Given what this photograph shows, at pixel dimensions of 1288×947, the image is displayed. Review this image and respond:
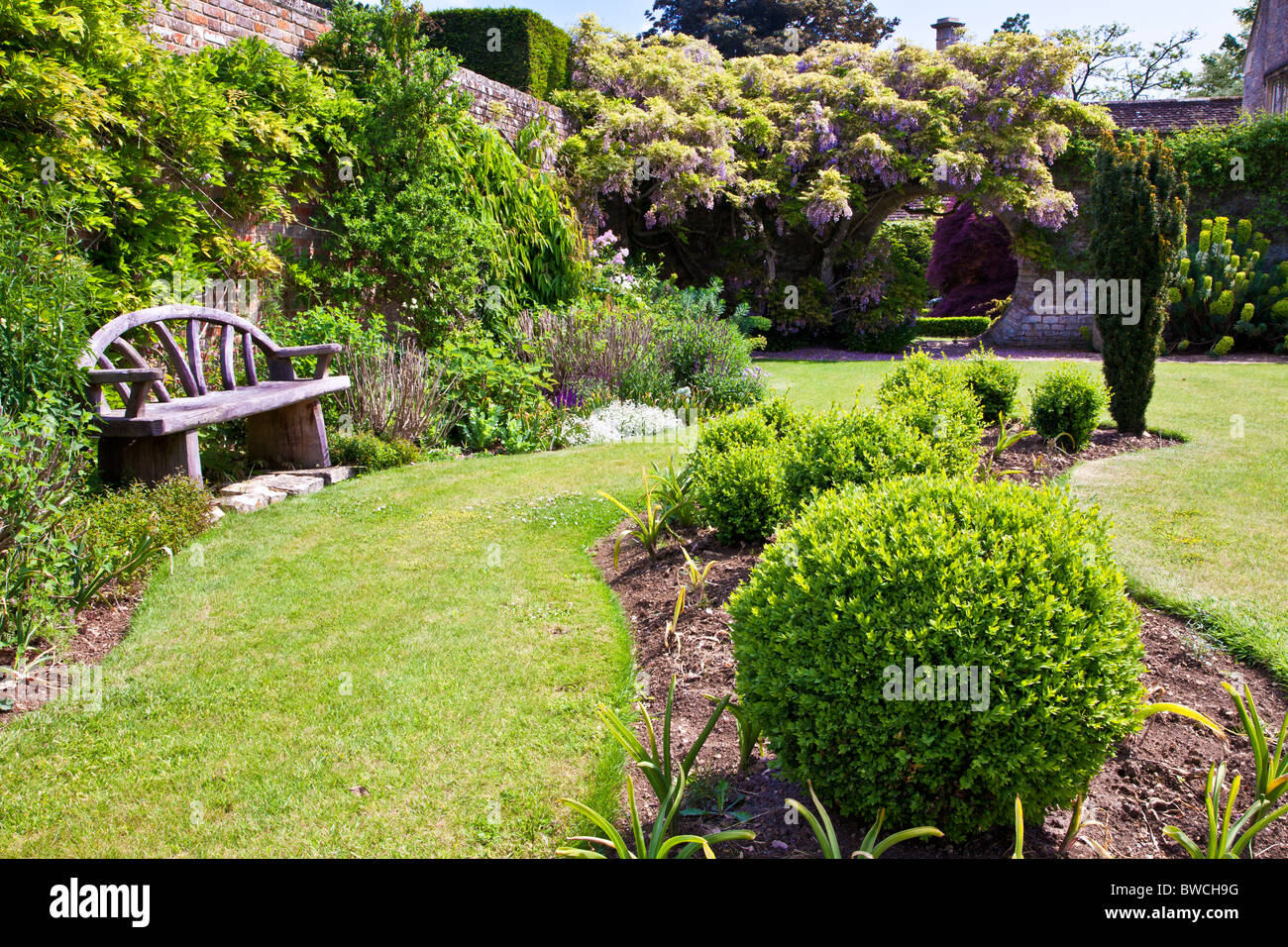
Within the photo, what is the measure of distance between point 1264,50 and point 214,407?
26.6 m

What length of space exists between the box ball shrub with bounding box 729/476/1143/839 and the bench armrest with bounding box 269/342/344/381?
491cm

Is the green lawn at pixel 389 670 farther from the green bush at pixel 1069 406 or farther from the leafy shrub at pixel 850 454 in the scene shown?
the leafy shrub at pixel 850 454

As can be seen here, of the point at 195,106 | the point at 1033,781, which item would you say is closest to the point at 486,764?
the point at 1033,781

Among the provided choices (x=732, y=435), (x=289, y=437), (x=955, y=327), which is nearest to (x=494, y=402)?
(x=289, y=437)

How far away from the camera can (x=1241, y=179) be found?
1517 centimetres

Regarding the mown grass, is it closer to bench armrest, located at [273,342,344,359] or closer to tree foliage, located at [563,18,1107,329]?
bench armrest, located at [273,342,344,359]

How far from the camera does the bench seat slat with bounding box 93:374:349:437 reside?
441 cm

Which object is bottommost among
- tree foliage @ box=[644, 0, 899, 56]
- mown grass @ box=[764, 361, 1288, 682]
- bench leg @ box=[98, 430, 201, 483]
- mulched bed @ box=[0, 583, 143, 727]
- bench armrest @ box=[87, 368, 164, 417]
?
mulched bed @ box=[0, 583, 143, 727]

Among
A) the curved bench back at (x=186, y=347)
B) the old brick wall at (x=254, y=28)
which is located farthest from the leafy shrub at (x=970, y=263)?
the curved bench back at (x=186, y=347)

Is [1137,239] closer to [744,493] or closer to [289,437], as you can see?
[744,493]

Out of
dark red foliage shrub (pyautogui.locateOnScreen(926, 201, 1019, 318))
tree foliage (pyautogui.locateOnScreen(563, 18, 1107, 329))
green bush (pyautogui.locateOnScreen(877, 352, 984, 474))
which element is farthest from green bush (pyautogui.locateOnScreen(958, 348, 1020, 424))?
dark red foliage shrub (pyautogui.locateOnScreen(926, 201, 1019, 318))

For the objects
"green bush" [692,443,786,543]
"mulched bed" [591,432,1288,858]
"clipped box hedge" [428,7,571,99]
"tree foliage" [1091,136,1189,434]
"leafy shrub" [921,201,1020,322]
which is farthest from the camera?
"leafy shrub" [921,201,1020,322]

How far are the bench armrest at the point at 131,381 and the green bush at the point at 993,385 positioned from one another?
6.00 metres

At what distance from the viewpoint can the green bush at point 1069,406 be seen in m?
6.52
